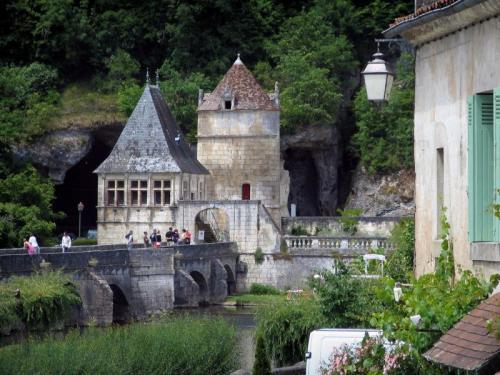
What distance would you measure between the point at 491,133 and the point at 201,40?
57.1 m

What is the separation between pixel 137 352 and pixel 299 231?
36.3m

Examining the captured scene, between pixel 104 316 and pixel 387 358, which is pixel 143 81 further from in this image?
pixel 387 358

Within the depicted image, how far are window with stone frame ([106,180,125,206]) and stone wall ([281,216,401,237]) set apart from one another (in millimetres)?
6975

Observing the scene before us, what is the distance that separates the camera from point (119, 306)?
170 ft

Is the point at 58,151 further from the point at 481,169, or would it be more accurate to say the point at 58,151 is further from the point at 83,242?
the point at 481,169

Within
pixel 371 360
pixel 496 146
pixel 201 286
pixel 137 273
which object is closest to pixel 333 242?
pixel 201 286

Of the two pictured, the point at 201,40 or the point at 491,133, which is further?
the point at 201,40

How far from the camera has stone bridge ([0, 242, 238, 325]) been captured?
46.1 m

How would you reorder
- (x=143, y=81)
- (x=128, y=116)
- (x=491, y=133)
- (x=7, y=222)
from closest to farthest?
(x=491, y=133) → (x=7, y=222) → (x=128, y=116) → (x=143, y=81)

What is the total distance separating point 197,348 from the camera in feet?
92.3

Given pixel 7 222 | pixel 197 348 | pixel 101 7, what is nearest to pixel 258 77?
pixel 101 7

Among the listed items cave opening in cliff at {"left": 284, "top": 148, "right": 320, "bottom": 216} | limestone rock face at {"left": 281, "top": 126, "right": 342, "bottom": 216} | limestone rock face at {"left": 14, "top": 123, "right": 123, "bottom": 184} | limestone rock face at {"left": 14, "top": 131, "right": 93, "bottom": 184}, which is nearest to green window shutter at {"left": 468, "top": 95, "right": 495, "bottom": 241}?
limestone rock face at {"left": 14, "top": 123, "right": 123, "bottom": 184}

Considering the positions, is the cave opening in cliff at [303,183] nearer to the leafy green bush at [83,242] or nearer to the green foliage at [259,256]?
the green foliage at [259,256]

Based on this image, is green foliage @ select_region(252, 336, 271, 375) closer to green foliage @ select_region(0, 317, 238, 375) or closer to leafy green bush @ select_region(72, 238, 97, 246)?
green foliage @ select_region(0, 317, 238, 375)
